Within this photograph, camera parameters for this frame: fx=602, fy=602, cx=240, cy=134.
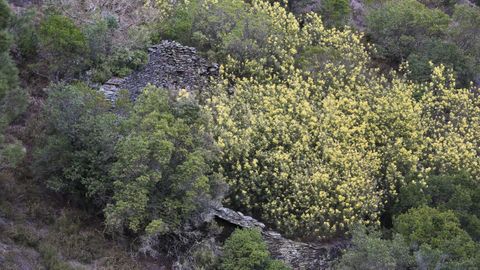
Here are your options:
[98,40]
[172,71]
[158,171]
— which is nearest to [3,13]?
[158,171]

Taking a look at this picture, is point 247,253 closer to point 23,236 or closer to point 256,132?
point 256,132

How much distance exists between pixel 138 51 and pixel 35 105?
328cm

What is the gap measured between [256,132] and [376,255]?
4.66 meters

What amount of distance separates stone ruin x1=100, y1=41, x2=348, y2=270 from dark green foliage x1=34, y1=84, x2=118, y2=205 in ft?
6.19

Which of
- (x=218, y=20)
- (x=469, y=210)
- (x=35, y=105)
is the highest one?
(x=218, y=20)

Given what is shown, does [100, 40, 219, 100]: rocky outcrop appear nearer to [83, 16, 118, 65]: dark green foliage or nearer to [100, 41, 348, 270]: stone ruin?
[100, 41, 348, 270]: stone ruin

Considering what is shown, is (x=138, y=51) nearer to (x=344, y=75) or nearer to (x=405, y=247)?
(x=344, y=75)

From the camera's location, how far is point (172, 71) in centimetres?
1700

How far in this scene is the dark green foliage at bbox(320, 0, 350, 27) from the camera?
2272 centimetres

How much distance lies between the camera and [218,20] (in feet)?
62.1

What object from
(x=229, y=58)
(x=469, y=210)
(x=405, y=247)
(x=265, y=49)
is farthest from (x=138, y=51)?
(x=469, y=210)

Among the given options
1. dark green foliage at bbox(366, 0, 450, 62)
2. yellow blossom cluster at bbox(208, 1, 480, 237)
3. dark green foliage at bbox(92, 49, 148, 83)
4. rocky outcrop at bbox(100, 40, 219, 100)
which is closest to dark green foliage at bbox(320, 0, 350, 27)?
dark green foliage at bbox(366, 0, 450, 62)

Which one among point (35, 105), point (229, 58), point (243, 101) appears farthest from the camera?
point (229, 58)

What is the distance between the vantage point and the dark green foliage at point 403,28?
2242 cm
